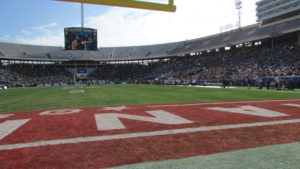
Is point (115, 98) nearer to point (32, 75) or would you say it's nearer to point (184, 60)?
point (184, 60)

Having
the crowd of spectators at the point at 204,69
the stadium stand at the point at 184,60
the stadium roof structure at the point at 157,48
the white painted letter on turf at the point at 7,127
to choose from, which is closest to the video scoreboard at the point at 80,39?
the stadium roof structure at the point at 157,48

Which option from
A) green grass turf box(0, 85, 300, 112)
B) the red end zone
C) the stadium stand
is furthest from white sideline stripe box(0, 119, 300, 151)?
the stadium stand

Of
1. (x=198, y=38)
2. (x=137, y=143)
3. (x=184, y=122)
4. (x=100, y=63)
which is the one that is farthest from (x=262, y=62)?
(x=100, y=63)

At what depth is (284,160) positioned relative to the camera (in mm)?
3170

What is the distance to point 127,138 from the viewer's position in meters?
4.62

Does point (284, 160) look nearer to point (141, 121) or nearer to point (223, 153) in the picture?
point (223, 153)

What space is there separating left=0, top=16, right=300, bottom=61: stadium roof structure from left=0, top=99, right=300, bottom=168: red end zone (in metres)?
40.1

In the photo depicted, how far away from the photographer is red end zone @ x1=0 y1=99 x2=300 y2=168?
3.46m

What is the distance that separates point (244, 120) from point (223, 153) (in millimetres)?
3187

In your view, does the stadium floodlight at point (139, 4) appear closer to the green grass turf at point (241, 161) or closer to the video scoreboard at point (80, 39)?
the green grass turf at point (241, 161)

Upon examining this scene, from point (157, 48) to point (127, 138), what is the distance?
245ft

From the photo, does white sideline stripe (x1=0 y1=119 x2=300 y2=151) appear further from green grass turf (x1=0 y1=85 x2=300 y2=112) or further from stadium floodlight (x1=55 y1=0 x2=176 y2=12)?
green grass turf (x1=0 y1=85 x2=300 y2=112)

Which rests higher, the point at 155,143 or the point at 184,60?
the point at 184,60

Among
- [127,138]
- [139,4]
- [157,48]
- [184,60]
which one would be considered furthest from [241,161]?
[157,48]
